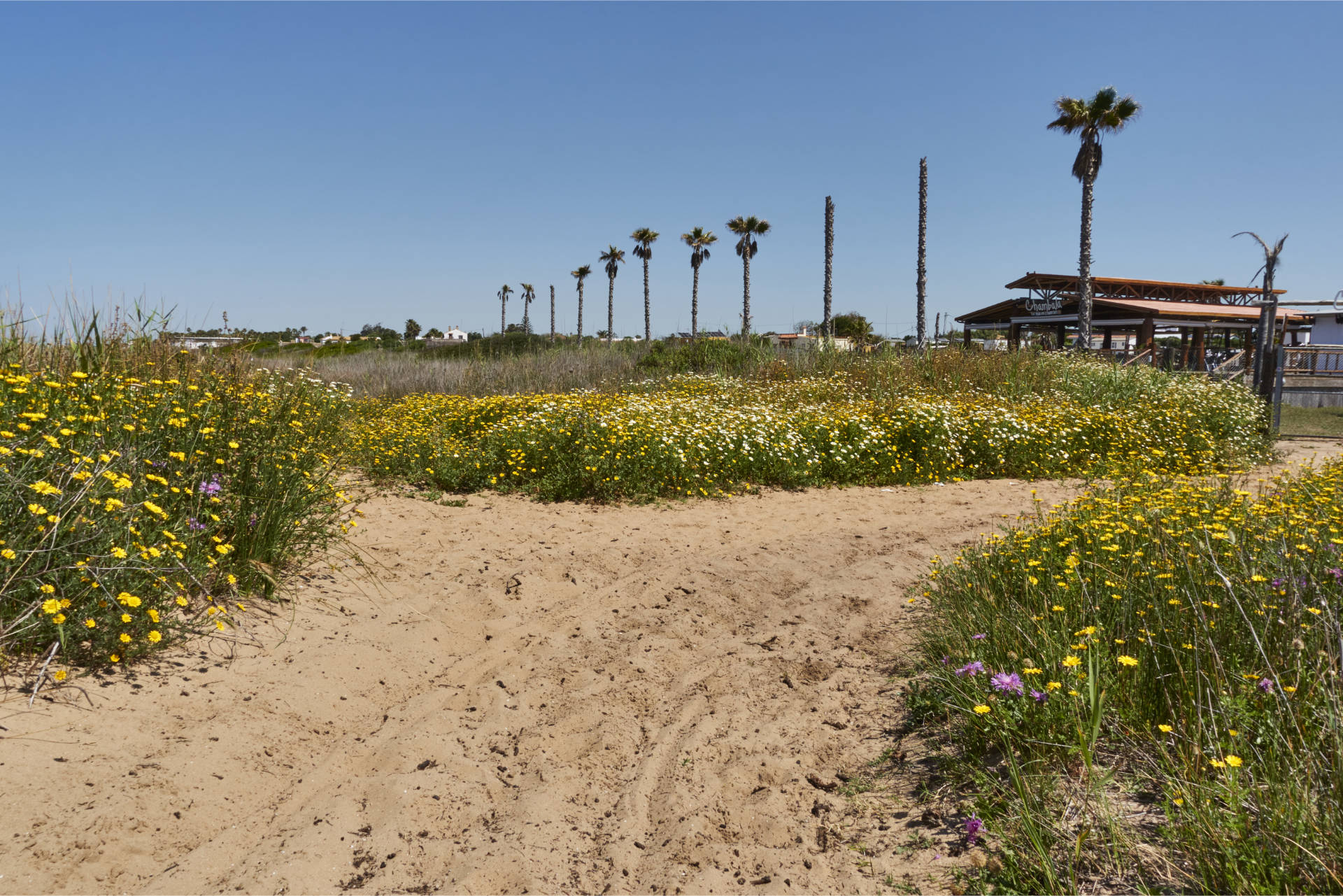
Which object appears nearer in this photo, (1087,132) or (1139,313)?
(1087,132)

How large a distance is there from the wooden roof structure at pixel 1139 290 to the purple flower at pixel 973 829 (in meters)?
35.6

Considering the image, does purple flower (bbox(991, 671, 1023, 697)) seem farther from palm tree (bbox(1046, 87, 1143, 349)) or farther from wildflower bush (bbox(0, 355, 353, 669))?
palm tree (bbox(1046, 87, 1143, 349))

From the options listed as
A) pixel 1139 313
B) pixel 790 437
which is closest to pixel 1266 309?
pixel 790 437

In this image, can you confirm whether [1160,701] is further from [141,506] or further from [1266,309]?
[1266,309]

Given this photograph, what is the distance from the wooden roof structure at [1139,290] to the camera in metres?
35.4

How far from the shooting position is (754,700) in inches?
153

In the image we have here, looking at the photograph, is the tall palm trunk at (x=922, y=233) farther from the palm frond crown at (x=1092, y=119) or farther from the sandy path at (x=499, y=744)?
the sandy path at (x=499, y=744)

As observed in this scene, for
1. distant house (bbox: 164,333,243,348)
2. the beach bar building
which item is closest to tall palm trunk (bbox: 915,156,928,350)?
the beach bar building

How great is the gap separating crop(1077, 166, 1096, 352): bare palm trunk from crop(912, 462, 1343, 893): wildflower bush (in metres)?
21.9

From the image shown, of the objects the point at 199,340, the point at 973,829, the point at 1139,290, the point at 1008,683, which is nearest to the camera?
the point at 973,829

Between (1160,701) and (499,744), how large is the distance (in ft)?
8.68

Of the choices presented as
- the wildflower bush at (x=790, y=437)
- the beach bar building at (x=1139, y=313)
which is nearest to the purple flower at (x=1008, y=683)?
the wildflower bush at (x=790, y=437)

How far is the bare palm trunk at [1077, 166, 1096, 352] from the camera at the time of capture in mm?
23656

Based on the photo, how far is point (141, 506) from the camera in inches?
143
